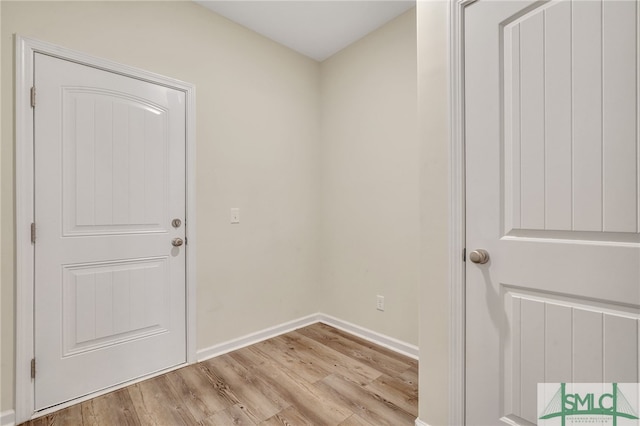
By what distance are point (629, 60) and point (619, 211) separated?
0.46 metres

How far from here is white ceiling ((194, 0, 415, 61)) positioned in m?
2.18

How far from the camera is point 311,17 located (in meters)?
2.32

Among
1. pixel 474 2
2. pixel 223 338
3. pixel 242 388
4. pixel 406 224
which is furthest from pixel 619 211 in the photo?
pixel 223 338

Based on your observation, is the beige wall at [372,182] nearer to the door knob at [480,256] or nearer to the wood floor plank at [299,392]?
the wood floor plank at [299,392]

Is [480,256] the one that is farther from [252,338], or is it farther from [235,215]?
[252,338]

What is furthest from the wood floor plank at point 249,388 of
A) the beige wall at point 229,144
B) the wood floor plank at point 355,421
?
the wood floor plank at point 355,421

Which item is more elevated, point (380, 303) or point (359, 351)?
point (380, 303)

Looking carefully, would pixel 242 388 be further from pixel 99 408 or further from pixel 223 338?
pixel 99 408

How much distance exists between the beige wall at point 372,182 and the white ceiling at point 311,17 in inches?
4.5

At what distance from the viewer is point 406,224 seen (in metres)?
2.30

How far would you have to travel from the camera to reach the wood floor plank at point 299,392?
63.2 inches

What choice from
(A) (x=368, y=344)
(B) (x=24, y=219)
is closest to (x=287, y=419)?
(A) (x=368, y=344)

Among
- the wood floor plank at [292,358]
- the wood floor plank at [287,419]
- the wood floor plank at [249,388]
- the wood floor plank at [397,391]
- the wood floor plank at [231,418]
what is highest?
the wood floor plank at [397,391]

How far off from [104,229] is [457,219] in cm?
200
